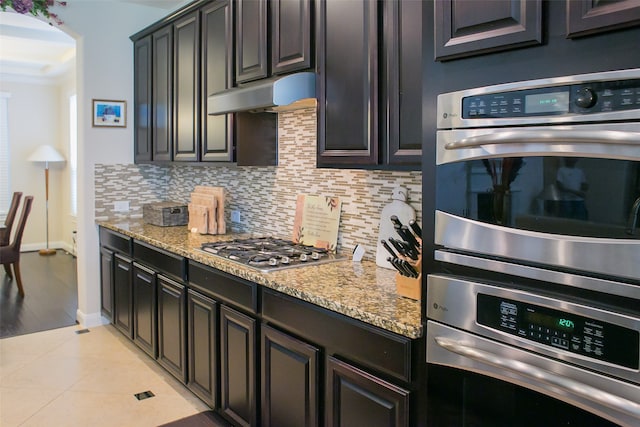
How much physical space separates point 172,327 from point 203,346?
445 millimetres

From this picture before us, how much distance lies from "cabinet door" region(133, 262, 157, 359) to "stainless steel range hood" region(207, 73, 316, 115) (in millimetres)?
1261

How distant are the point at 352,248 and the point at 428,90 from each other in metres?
1.39

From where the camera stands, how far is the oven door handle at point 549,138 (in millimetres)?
992

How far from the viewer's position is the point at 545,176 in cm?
112

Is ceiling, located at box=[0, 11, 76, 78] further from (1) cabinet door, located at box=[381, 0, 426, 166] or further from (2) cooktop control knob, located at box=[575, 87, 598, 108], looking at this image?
A: (2) cooktop control knob, located at box=[575, 87, 598, 108]

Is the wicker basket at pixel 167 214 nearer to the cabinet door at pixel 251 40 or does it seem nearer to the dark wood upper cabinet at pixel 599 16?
the cabinet door at pixel 251 40

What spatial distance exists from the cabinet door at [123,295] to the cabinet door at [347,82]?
219 cm

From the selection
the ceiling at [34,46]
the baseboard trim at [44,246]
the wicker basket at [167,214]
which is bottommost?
the baseboard trim at [44,246]

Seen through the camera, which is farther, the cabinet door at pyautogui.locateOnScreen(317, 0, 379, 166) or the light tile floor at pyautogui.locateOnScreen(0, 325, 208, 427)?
the light tile floor at pyautogui.locateOnScreen(0, 325, 208, 427)

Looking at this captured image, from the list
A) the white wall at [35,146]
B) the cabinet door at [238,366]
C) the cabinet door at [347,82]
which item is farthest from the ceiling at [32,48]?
the cabinet door at [238,366]

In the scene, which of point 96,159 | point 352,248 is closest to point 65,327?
point 96,159

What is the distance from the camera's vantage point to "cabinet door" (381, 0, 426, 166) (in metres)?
1.84

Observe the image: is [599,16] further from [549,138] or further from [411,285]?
[411,285]

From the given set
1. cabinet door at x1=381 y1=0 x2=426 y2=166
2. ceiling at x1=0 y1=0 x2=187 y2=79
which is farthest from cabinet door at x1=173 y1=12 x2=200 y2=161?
cabinet door at x1=381 y1=0 x2=426 y2=166
